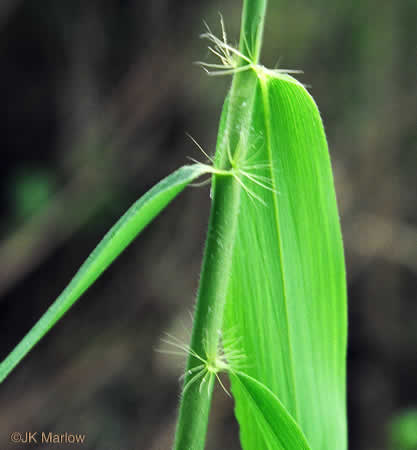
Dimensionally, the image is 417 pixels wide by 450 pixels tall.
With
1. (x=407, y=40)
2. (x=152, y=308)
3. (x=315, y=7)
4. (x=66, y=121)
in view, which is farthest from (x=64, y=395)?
(x=407, y=40)

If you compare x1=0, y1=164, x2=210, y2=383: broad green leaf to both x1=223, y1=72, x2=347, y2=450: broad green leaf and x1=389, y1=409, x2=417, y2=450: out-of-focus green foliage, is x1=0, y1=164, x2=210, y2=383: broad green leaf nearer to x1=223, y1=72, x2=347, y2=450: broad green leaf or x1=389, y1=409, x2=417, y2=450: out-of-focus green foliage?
x1=223, y1=72, x2=347, y2=450: broad green leaf

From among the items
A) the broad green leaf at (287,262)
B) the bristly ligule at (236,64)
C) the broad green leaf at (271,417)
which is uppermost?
the bristly ligule at (236,64)

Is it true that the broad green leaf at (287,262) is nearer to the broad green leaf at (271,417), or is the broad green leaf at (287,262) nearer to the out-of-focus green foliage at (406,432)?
the broad green leaf at (271,417)

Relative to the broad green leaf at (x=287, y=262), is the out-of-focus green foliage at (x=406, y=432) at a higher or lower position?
lower

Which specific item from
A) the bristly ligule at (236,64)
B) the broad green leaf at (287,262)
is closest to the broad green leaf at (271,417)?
→ the broad green leaf at (287,262)

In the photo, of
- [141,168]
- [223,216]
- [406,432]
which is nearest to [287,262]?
[223,216]

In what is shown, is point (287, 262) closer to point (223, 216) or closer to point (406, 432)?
point (223, 216)

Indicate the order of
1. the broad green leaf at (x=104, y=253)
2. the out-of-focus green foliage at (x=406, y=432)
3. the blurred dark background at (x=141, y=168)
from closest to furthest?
the broad green leaf at (x=104, y=253)
the out-of-focus green foliage at (x=406, y=432)
the blurred dark background at (x=141, y=168)
